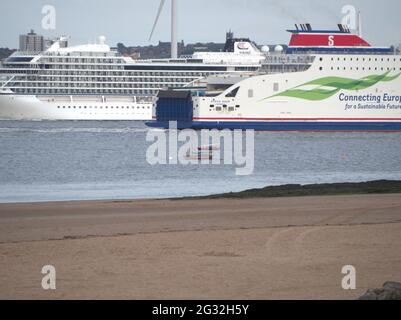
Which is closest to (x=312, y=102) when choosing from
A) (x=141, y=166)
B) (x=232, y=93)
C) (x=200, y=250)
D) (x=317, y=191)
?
(x=232, y=93)

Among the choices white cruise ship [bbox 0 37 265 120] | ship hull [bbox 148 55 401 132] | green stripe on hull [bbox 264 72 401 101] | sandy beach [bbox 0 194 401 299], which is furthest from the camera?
white cruise ship [bbox 0 37 265 120]

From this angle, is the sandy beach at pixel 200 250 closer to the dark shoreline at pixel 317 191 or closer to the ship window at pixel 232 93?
the dark shoreline at pixel 317 191

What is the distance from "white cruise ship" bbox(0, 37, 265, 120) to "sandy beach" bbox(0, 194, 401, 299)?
55577 mm

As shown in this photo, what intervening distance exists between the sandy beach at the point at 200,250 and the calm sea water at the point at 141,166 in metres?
6.90

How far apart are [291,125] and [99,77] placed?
2102 centimetres

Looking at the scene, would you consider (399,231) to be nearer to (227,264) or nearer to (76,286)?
(227,264)

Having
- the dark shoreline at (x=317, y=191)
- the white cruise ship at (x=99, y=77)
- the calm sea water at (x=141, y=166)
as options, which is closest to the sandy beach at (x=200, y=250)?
the dark shoreline at (x=317, y=191)

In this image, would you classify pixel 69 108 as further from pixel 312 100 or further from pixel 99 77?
pixel 312 100

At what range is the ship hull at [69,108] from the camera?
7312 centimetres

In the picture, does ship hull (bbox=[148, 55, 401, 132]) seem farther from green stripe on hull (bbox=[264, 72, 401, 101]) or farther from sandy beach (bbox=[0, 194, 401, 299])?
sandy beach (bbox=[0, 194, 401, 299])

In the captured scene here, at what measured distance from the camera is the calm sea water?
27.3m

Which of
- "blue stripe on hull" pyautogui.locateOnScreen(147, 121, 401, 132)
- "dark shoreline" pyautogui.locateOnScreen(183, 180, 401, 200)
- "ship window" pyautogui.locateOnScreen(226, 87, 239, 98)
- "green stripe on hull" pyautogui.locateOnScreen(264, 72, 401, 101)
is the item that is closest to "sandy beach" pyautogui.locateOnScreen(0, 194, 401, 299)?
"dark shoreline" pyautogui.locateOnScreen(183, 180, 401, 200)

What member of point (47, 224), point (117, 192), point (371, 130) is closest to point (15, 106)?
point (371, 130)

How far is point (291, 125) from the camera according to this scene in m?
62.4
